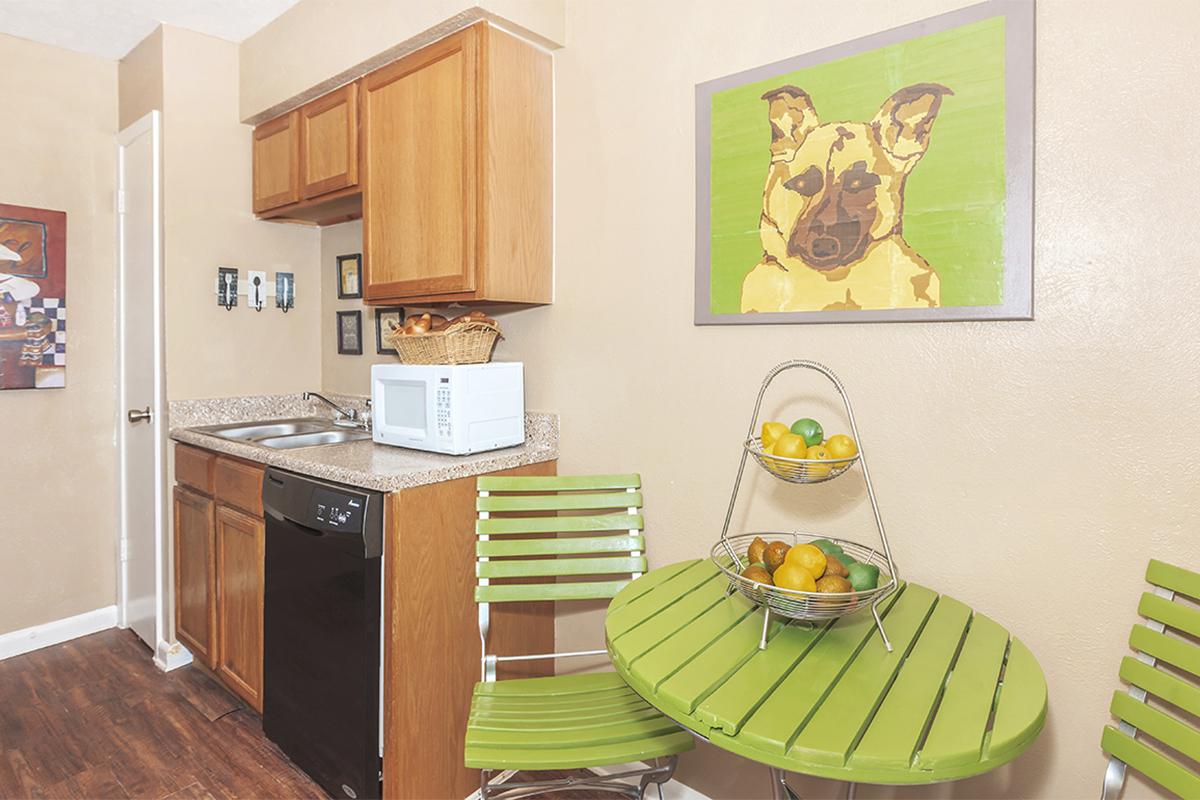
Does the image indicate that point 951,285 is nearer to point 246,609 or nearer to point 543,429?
point 543,429

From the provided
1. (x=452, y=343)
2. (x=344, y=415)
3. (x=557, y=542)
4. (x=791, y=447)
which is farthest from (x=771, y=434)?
(x=344, y=415)

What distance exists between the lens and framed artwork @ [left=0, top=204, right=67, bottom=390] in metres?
2.84

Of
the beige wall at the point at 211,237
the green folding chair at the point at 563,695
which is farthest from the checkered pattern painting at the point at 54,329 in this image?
the green folding chair at the point at 563,695

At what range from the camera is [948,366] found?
1516 mm

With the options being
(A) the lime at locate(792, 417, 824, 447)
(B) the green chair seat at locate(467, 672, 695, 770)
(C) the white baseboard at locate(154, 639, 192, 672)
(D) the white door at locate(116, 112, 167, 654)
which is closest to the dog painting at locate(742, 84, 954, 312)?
(A) the lime at locate(792, 417, 824, 447)

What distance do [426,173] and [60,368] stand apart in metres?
2.07

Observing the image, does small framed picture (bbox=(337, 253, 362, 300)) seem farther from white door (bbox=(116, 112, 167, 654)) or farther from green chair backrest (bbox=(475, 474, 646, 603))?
green chair backrest (bbox=(475, 474, 646, 603))

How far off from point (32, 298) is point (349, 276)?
1.30 meters

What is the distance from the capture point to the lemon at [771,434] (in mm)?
1427

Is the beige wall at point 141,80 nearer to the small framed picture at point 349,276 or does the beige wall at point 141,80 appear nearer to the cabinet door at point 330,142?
the cabinet door at point 330,142

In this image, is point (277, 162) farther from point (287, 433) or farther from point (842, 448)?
point (842, 448)

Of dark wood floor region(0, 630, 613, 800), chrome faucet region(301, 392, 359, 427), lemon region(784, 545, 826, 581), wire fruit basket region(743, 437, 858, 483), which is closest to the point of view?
lemon region(784, 545, 826, 581)

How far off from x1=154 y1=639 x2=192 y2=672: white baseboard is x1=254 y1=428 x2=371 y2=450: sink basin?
956mm

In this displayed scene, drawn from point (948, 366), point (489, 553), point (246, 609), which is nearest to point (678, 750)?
point (489, 553)
